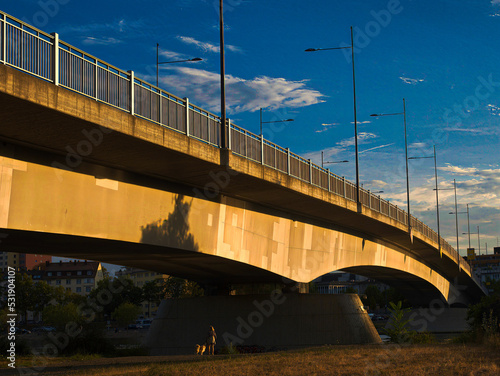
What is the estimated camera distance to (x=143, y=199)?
1842cm

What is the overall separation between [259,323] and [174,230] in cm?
1162

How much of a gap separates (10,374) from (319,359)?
8.79 m

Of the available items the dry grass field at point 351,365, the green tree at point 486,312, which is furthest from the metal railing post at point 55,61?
the green tree at point 486,312

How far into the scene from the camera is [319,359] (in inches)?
674

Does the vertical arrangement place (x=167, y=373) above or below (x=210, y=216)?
below

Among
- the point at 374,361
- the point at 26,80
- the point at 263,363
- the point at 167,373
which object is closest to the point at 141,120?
the point at 26,80

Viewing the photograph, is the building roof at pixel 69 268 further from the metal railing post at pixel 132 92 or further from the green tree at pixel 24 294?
the metal railing post at pixel 132 92

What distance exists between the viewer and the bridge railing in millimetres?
13172

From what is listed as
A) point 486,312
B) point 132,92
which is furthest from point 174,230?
point 486,312

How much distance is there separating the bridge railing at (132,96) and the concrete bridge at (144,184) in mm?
35

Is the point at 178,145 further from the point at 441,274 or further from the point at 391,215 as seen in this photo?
the point at 441,274

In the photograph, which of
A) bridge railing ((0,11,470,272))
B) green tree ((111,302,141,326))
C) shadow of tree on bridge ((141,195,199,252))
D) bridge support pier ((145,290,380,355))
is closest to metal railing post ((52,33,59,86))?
bridge railing ((0,11,470,272))

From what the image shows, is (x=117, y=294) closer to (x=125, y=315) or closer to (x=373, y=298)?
(x=125, y=315)

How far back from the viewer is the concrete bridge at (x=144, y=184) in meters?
13.8
